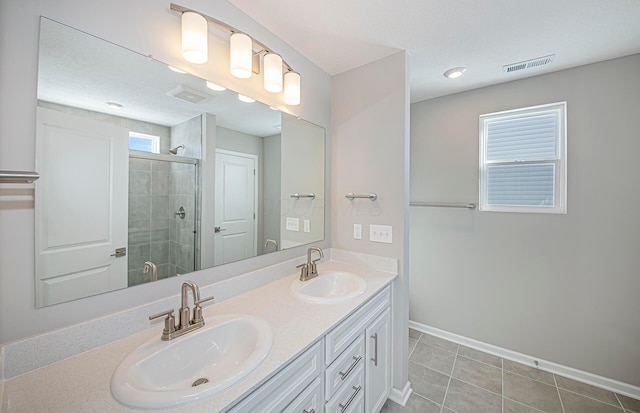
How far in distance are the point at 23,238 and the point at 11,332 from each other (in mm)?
281

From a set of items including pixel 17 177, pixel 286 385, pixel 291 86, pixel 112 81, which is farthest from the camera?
pixel 291 86

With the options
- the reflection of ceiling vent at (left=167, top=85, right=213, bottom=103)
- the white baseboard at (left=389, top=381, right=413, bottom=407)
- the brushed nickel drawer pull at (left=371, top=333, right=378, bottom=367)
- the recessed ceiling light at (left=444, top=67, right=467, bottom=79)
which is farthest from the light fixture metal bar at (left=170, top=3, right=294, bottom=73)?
the white baseboard at (left=389, top=381, right=413, bottom=407)

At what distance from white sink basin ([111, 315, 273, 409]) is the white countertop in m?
0.02

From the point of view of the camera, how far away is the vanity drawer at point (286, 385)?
2.35ft

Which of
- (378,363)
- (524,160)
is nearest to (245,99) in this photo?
(378,363)

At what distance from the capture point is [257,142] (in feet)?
4.96

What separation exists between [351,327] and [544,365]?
6.57 ft

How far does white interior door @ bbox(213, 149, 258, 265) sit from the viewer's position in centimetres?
130

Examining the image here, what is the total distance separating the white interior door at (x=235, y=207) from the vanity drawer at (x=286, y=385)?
66 centimetres

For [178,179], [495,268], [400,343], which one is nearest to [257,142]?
[178,179]

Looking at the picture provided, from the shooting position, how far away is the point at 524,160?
2102 mm

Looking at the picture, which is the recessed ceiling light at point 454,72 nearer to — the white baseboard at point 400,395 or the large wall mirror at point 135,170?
the large wall mirror at point 135,170

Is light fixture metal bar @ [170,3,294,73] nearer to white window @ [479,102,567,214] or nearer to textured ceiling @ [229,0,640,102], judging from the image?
textured ceiling @ [229,0,640,102]

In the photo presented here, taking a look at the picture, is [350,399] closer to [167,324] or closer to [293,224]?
[167,324]
